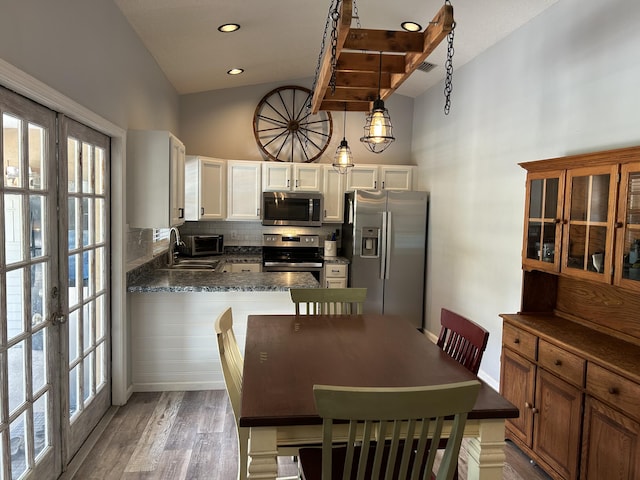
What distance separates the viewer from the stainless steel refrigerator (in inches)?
203

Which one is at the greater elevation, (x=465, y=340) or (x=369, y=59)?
(x=369, y=59)

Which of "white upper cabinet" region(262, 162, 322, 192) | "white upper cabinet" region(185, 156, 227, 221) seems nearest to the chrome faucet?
"white upper cabinet" region(185, 156, 227, 221)

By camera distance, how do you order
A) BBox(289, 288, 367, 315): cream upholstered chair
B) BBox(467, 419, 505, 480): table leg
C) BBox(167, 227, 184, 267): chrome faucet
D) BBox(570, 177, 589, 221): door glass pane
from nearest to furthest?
BBox(467, 419, 505, 480): table leg, BBox(570, 177, 589, 221): door glass pane, BBox(289, 288, 367, 315): cream upholstered chair, BBox(167, 227, 184, 267): chrome faucet

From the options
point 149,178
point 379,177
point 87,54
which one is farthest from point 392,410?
point 379,177

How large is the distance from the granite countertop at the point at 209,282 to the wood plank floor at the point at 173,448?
829mm

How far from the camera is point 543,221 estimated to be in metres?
2.69

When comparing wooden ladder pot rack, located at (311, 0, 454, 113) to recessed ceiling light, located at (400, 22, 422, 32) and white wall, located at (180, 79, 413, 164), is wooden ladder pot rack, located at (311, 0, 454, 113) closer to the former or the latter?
recessed ceiling light, located at (400, 22, 422, 32)

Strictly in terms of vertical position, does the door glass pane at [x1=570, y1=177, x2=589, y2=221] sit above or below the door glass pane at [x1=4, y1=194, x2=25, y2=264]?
above

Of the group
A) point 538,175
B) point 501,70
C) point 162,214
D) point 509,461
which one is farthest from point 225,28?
point 509,461

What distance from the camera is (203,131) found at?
5574 millimetres

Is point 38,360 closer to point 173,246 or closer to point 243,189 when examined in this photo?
point 173,246

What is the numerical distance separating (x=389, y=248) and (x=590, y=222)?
9.56 ft

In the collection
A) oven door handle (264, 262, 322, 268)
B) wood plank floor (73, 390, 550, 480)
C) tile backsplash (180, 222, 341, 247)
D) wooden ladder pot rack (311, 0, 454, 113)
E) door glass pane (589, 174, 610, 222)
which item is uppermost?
wooden ladder pot rack (311, 0, 454, 113)

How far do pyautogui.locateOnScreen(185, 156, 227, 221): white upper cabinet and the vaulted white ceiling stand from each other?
0.90m
